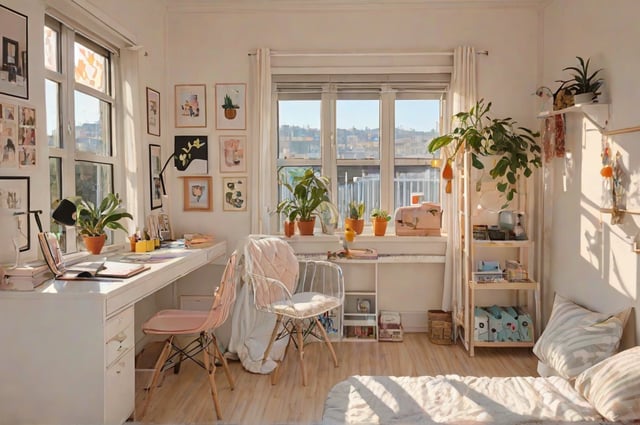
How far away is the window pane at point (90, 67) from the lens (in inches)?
127

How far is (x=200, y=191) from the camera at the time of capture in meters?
4.29

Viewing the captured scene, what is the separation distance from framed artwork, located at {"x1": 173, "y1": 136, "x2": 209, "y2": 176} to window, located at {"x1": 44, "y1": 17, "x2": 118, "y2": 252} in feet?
2.27

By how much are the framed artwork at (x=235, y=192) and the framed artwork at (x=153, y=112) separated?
0.69 meters

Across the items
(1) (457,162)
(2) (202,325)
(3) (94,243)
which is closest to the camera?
(2) (202,325)

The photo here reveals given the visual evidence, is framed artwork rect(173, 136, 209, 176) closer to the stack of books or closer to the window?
the window

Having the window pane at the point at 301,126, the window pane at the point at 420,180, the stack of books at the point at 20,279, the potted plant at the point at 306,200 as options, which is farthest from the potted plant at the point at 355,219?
the stack of books at the point at 20,279

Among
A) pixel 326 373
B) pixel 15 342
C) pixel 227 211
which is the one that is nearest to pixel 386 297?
pixel 326 373

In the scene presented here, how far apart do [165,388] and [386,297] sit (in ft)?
6.59

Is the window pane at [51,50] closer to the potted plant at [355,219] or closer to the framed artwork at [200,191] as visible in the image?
the framed artwork at [200,191]

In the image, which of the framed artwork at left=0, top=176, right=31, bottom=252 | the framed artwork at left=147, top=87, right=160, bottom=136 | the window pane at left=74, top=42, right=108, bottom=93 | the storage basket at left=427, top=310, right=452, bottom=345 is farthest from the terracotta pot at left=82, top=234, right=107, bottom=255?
the storage basket at left=427, top=310, right=452, bottom=345

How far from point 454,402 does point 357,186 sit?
8.52 ft

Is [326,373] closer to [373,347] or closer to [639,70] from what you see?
[373,347]

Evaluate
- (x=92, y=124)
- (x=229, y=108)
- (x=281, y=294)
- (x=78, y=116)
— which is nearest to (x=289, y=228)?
(x=281, y=294)

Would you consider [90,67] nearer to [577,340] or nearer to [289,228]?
[289,228]
